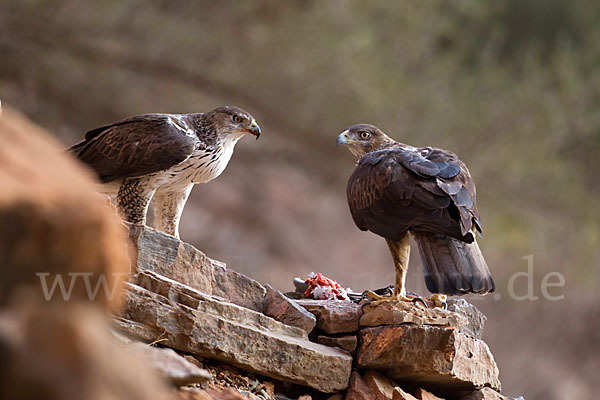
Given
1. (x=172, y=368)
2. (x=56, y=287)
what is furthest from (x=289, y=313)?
(x=56, y=287)

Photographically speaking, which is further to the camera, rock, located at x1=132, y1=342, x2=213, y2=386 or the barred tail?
the barred tail

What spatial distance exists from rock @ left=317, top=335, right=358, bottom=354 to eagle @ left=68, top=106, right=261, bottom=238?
1230 millimetres

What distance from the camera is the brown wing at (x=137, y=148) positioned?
4.23 metres

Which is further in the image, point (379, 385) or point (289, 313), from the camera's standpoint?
point (289, 313)

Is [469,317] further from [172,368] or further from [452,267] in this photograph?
[172,368]

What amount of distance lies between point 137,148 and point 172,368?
7.22 ft

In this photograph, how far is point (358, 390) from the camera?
344cm

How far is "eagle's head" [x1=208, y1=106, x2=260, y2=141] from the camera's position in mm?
4570

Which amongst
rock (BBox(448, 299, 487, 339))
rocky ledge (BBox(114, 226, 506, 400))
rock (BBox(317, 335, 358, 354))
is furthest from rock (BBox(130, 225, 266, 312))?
rock (BBox(448, 299, 487, 339))

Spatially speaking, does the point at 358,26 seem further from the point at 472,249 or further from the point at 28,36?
the point at 472,249

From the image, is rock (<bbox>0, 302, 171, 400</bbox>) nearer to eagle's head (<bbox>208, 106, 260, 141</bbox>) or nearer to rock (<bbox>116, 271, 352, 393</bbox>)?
rock (<bbox>116, 271, 352, 393</bbox>)

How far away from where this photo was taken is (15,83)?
8.23 meters

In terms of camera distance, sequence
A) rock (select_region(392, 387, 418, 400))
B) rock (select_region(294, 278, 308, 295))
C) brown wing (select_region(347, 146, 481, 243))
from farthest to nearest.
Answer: rock (select_region(294, 278, 308, 295))
brown wing (select_region(347, 146, 481, 243))
rock (select_region(392, 387, 418, 400))

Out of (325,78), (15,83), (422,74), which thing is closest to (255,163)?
(325,78)
